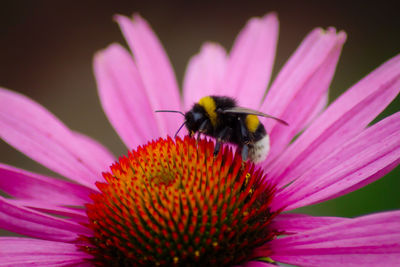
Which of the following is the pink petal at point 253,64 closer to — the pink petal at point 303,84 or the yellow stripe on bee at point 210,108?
the pink petal at point 303,84

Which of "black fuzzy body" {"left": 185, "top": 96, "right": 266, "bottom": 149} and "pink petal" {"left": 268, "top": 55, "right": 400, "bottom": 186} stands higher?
"black fuzzy body" {"left": 185, "top": 96, "right": 266, "bottom": 149}

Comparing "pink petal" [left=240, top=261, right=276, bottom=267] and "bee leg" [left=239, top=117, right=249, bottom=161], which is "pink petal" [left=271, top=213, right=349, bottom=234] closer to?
"pink petal" [left=240, top=261, right=276, bottom=267]

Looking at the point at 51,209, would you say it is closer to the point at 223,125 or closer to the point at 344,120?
the point at 223,125

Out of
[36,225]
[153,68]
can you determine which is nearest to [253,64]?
[153,68]

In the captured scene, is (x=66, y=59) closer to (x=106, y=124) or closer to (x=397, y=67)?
(x=106, y=124)

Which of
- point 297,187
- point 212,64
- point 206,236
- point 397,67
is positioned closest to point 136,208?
point 206,236

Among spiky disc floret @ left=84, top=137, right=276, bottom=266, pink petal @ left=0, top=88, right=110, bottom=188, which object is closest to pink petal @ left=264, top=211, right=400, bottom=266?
spiky disc floret @ left=84, top=137, right=276, bottom=266
